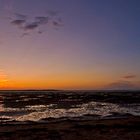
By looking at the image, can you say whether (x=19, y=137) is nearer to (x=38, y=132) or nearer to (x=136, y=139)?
(x=38, y=132)

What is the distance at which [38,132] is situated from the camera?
22562 millimetres

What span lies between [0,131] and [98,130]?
770 centimetres

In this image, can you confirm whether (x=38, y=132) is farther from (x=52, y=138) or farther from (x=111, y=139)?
(x=111, y=139)

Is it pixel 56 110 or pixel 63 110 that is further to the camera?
pixel 56 110

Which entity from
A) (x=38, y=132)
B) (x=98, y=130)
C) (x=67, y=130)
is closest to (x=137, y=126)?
(x=98, y=130)

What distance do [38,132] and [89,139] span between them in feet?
15.9

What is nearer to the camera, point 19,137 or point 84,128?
point 19,137

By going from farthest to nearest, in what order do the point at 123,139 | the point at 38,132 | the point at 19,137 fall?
the point at 38,132, the point at 19,137, the point at 123,139

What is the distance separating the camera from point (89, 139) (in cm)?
1936

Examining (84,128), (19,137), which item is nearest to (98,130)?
(84,128)

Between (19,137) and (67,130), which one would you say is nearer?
(19,137)

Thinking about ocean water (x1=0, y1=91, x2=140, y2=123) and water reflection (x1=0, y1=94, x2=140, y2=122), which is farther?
water reflection (x1=0, y1=94, x2=140, y2=122)

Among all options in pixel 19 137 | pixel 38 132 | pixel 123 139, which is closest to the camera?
pixel 123 139

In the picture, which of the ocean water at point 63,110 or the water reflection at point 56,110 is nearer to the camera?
the ocean water at point 63,110
